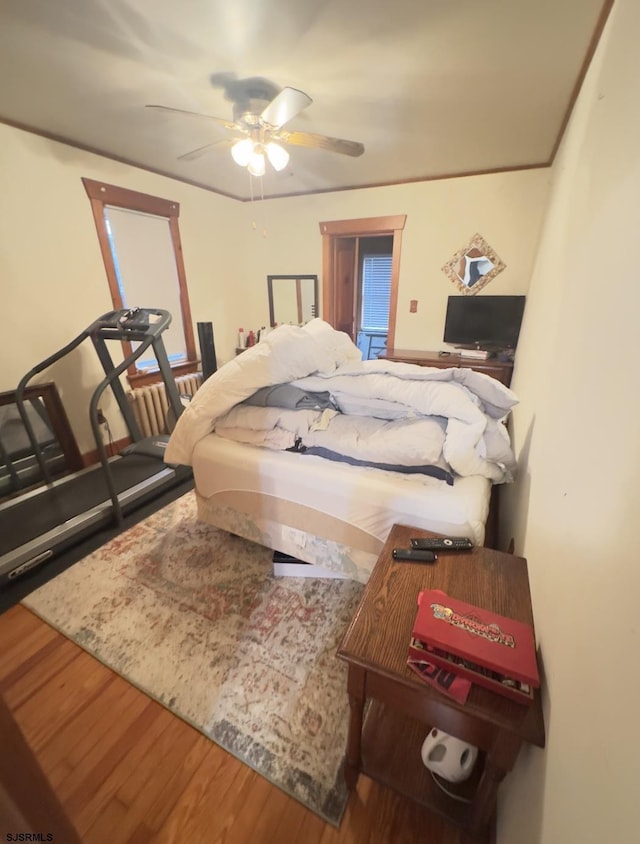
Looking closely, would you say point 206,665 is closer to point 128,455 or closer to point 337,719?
point 337,719

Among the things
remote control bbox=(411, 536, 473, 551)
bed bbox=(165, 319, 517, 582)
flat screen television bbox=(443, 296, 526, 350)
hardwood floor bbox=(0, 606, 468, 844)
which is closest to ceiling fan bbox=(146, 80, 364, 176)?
bed bbox=(165, 319, 517, 582)

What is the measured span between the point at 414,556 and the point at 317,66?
2.18 metres

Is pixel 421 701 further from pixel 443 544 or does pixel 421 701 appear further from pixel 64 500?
pixel 64 500

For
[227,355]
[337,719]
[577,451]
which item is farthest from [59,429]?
[577,451]

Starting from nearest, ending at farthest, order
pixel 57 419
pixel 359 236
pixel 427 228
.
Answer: pixel 57 419, pixel 427 228, pixel 359 236

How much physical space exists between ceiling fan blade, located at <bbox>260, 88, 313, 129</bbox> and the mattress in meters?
1.56

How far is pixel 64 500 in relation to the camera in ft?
7.30

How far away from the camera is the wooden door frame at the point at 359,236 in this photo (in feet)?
10.8

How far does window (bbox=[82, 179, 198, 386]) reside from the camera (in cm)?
264

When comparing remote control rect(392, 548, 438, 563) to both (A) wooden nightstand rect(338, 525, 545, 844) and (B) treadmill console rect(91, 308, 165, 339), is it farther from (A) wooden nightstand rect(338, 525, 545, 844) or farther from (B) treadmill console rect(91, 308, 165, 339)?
(B) treadmill console rect(91, 308, 165, 339)

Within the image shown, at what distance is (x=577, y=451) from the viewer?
76cm

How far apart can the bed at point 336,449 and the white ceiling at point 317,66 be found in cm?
120

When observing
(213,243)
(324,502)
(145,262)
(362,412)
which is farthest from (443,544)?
(213,243)

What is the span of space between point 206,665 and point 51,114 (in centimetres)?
306
